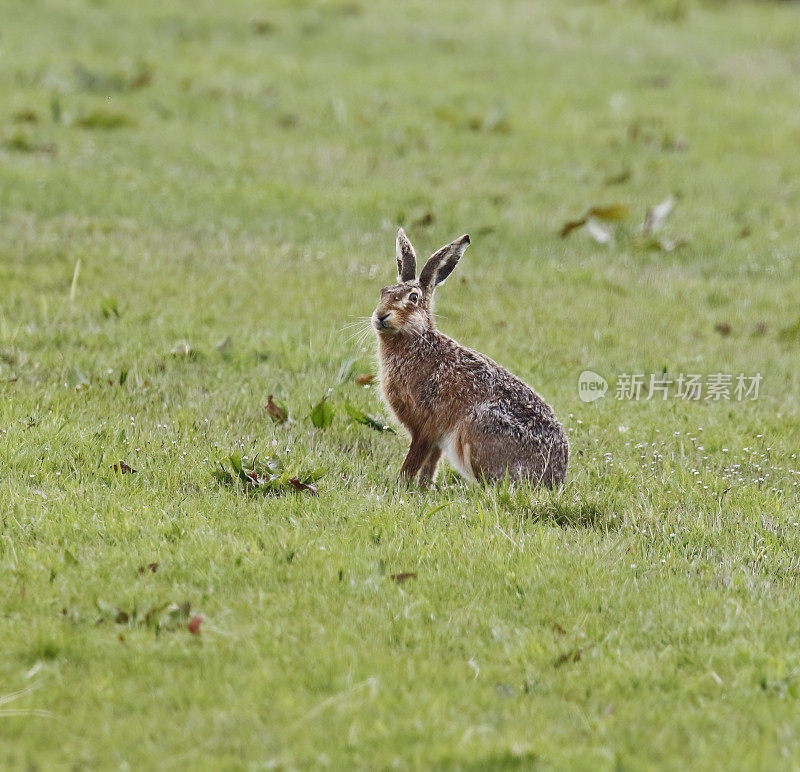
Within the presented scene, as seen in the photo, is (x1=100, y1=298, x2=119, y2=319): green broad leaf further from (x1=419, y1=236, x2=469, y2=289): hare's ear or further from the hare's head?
(x1=419, y1=236, x2=469, y2=289): hare's ear

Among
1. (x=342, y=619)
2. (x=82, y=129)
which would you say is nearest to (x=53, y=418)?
(x=342, y=619)

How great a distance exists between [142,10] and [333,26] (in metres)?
3.84

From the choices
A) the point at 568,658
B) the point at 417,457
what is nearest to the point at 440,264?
the point at 417,457

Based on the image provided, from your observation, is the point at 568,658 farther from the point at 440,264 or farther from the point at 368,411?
the point at 368,411

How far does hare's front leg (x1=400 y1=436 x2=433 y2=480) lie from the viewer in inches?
298

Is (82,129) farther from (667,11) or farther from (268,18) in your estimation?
(667,11)

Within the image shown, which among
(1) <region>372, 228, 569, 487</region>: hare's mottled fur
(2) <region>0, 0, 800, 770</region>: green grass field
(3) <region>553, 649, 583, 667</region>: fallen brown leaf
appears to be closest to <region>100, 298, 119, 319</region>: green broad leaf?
A: (2) <region>0, 0, 800, 770</region>: green grass field

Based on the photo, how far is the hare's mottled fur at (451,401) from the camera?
7.30 m

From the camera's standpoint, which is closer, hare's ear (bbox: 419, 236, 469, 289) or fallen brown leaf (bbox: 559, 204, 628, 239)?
hare's ear (bbox: 419, 236, 469, 289)

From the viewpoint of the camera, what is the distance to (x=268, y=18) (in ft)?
78.2

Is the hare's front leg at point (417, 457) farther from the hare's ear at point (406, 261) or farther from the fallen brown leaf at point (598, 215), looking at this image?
the fallen brown leaf at point (598, 215)

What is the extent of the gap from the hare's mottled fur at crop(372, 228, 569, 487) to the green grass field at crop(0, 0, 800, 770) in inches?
10.5

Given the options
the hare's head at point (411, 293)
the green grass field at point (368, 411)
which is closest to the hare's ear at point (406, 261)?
the hare's head at point (411, 293)

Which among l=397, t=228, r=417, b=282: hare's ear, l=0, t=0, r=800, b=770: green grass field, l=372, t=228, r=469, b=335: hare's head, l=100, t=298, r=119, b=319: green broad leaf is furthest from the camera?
l=100, t=298, r=119, b=319: green broad leaf
